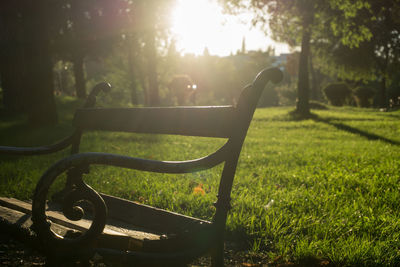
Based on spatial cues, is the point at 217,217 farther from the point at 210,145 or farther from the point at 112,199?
the point at 210,145

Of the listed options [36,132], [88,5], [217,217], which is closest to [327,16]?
[88,5]

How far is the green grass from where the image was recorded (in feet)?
8.08

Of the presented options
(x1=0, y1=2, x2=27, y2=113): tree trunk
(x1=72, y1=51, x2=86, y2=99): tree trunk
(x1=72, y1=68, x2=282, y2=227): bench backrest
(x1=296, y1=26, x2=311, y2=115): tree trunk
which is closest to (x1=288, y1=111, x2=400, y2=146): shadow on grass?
(x1=296, y1=26, x2=311, y2=115): tree trunk

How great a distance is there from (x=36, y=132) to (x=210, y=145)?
5.56 metres

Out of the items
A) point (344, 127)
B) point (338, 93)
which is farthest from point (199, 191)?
point (338, 93)

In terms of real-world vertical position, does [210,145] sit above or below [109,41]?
below

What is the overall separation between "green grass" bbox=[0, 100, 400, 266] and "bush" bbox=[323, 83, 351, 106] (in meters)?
25.8

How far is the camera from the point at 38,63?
1065 centimetres

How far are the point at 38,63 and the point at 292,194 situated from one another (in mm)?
9865

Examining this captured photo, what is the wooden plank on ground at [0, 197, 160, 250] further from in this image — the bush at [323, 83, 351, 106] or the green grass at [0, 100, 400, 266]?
the bush at [323, 83, 351, 106]

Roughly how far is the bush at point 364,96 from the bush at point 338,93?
1.68 meters

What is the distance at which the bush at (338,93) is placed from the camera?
103 ft

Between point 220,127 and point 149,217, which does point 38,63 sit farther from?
point 220,127

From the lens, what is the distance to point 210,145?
8.32m
